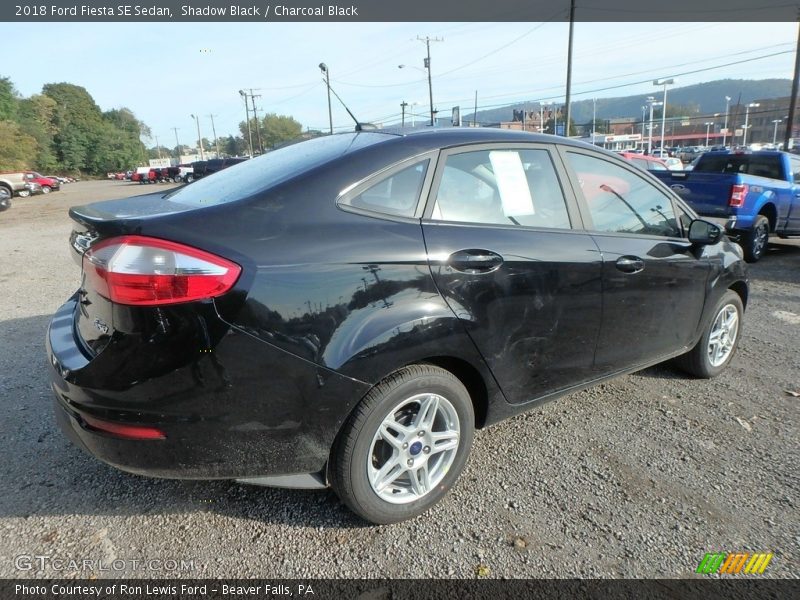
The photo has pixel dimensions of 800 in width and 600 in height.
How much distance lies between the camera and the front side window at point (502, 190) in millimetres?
2537

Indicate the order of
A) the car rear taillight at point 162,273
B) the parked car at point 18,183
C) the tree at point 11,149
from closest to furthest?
the car rear taillight at point 162,273
the parked car at point 18,183
the tree at point 11,149

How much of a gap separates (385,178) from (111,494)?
2030mm

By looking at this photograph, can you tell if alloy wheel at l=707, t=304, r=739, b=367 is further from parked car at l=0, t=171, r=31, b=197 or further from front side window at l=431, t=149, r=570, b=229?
parked car at l=0, t=171, r=31, b=197

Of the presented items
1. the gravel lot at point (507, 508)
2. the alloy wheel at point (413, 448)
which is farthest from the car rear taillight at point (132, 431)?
the alloy wheel at point (413, 448)

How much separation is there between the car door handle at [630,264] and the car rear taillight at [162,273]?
6.95 ft

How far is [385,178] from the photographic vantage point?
2361 mm

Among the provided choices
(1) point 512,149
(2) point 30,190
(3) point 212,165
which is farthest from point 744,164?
(2) point 30,190

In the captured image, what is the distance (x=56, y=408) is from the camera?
7.51 ft

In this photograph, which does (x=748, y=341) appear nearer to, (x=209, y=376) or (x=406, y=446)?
(x=406, y=446)

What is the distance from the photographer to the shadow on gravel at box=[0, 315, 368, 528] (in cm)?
249

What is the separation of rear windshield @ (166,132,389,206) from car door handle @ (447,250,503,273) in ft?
2.27

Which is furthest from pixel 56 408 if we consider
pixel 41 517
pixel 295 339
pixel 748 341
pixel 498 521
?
pixel 748 341

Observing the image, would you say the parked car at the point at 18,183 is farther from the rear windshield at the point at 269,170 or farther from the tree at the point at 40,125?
the tree at the point at 40,125

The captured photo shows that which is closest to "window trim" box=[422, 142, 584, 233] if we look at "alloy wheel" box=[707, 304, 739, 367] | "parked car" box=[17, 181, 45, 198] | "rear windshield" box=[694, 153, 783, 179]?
"alloy wheel" box=[707, 304, 739, 367]
